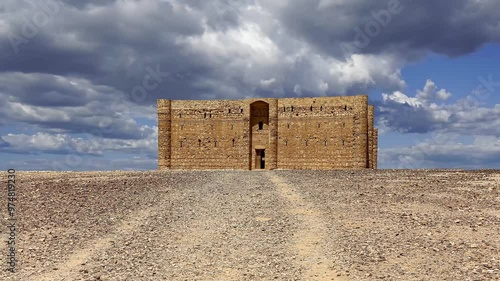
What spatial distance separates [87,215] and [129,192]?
205 inches

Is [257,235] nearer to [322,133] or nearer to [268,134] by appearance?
[322,133]

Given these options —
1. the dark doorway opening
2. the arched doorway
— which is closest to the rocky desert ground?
the arched doorway

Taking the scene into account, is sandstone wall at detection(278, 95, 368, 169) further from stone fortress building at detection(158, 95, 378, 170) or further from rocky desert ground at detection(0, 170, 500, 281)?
rocky desert ground at detection(0, 170, 500, 281)


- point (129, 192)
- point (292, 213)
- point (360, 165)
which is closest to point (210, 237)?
point (292, 213)

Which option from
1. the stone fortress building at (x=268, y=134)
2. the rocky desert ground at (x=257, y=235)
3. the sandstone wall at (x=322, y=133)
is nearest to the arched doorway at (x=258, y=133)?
the stone fortress building at (x=268, y=134)

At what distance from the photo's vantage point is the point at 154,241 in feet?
38.0

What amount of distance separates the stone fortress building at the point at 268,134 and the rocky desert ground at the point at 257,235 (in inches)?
1014

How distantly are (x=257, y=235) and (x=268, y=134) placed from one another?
37705 mm

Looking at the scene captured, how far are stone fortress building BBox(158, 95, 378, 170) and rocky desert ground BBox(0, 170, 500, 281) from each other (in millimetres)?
25751

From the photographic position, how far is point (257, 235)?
39.0 ft

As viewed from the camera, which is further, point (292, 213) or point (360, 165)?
point (360, 165)

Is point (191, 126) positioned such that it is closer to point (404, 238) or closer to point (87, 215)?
point (87, 215)

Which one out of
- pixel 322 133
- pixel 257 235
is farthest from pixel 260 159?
pixel 257 235

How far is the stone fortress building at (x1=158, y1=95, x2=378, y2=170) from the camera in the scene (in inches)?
1805
